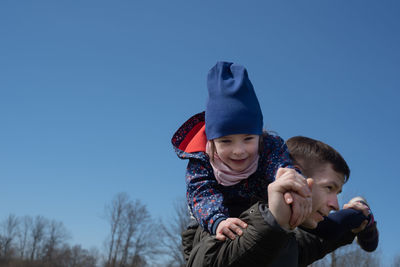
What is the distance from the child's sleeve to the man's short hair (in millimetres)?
714

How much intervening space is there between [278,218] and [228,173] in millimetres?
808

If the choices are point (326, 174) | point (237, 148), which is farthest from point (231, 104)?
point (326, 174)

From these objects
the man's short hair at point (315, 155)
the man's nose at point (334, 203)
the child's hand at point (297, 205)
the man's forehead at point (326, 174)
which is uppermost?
the man's short hair at point (315, 155)

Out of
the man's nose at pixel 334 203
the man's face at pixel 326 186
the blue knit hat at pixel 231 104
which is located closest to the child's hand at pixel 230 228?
Result: the blue knit hat at pixel 231 104

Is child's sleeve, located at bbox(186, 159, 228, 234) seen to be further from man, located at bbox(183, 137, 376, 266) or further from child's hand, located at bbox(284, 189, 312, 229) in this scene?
child's hand, located at bbox(284, 189, 312, 229)

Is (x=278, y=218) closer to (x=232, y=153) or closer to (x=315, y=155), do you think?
(x=232, y=153)

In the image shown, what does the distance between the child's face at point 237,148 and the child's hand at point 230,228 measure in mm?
480

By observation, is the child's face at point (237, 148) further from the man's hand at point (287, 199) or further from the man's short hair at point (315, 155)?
the man's hand at point (287, 199)

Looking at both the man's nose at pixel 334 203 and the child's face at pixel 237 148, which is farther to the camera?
the man's nose at pixel 334 203

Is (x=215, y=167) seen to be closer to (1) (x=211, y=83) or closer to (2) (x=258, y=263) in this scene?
(1) (x=211, y=83)

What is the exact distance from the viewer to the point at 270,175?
2.41 metres

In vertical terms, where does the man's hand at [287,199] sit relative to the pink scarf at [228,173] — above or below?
below

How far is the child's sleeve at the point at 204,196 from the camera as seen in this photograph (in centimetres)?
217

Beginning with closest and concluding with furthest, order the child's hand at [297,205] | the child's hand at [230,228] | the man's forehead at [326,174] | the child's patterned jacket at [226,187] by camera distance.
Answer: the child's hand at [297,205]
the child's hand at [230,228]
the child's patterned jacket at [226,187]
the man's forehead at [326,174]
